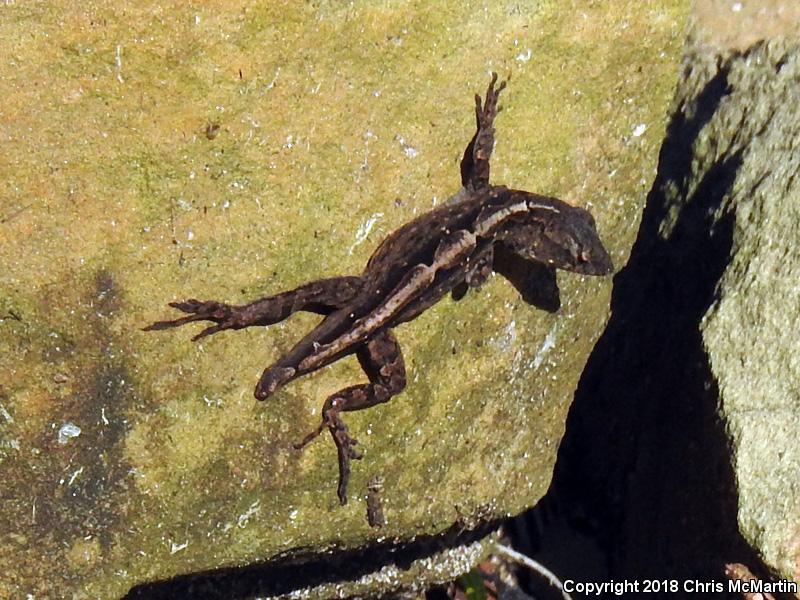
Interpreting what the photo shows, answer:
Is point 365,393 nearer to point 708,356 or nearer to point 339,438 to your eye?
point 339,438

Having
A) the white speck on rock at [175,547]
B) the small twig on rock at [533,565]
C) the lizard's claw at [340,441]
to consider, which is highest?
the lizard's claw at [340,441]

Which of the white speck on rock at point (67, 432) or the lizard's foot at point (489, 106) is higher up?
the lizard's foot at point (489, 106)

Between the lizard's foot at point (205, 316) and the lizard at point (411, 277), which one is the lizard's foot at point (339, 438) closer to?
the lizard at point (411, 277)

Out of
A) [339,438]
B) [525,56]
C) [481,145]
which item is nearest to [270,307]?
[339,438]

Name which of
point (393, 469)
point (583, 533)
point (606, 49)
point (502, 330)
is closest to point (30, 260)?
point (393, 469)

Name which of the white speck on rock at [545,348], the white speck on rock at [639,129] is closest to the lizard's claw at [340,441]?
the white speck on rock at [545,348]

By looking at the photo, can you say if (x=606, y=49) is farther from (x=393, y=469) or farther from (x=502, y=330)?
(x=393, y=469)
